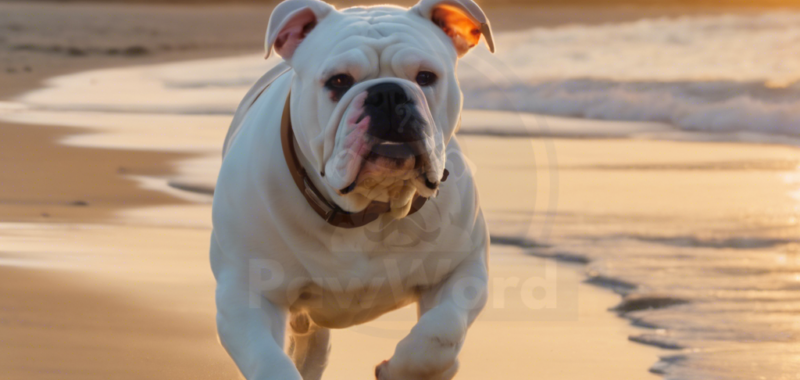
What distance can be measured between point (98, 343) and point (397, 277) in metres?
1.23

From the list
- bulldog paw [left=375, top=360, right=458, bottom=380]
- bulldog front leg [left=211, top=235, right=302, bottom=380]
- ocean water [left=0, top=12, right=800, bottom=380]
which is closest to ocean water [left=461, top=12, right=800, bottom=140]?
ocean water [left=0, top=12, right=800, bottom=380]

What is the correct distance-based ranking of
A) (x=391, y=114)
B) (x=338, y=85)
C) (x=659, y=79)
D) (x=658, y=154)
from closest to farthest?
(x=391, y=114)
(x=338, y=85)
(x=658, y=154)
(x=659, y=79)

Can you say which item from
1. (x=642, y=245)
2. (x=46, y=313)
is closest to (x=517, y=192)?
(x=642, y=245)

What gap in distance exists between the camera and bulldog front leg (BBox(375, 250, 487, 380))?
350 centimetres

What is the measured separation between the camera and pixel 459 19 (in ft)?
12.6

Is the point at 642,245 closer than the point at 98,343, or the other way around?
the point at 98,343

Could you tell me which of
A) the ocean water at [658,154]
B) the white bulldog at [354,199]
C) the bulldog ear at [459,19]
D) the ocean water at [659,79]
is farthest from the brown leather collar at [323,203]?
the ocean water at [659,79]

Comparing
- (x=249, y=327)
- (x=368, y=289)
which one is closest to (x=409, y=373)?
(x=368, y=289)

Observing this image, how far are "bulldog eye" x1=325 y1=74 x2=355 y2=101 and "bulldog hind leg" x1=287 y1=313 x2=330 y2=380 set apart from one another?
0.90m

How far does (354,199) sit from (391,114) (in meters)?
0.31

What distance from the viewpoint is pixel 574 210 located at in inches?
257

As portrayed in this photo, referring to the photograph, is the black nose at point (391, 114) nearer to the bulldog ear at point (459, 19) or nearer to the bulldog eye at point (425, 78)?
the bulldog eye at point (425, 78)

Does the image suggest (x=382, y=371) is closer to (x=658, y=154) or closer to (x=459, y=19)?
(x=459, y=19)

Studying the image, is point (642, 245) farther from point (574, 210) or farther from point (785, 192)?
point (785, 192)
